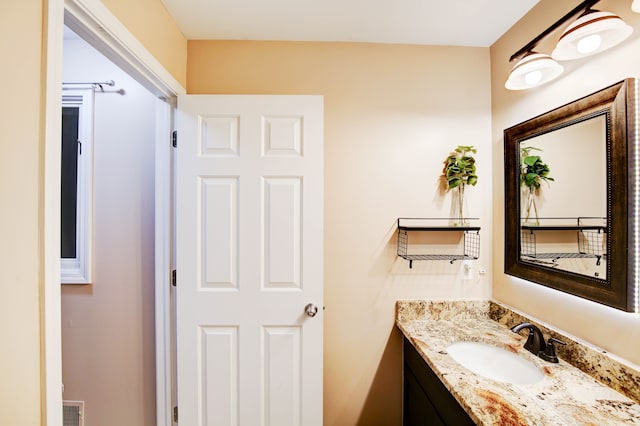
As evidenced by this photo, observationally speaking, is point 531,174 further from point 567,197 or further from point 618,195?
point 618,195

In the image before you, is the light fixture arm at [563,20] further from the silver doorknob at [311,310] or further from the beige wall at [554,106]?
the silver doorknob at [311,310]

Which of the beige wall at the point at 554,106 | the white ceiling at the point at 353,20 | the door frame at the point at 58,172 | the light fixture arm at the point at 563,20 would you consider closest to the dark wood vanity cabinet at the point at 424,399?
the beige wall at the point at 554,106

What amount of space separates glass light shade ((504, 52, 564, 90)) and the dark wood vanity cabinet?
135 centimetres

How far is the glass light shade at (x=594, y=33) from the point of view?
2.80 ft

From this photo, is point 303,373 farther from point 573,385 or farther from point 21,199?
point 21,199

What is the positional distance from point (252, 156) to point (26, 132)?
84cm

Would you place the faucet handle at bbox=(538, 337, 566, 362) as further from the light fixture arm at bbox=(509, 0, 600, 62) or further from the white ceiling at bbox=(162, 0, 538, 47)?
the white ceiling at bbox=(162, 0, 538, 47)

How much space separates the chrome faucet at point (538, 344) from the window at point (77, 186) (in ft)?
7.43

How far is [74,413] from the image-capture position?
1562 mm

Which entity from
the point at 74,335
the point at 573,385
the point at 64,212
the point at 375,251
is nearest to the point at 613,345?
the point at 573,385

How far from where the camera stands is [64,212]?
1.59 m

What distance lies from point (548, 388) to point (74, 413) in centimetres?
242

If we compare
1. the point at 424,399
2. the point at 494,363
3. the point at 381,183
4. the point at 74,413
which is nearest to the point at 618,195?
the point at 494,363

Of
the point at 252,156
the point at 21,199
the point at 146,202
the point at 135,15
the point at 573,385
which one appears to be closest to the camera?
the point at 21,199
